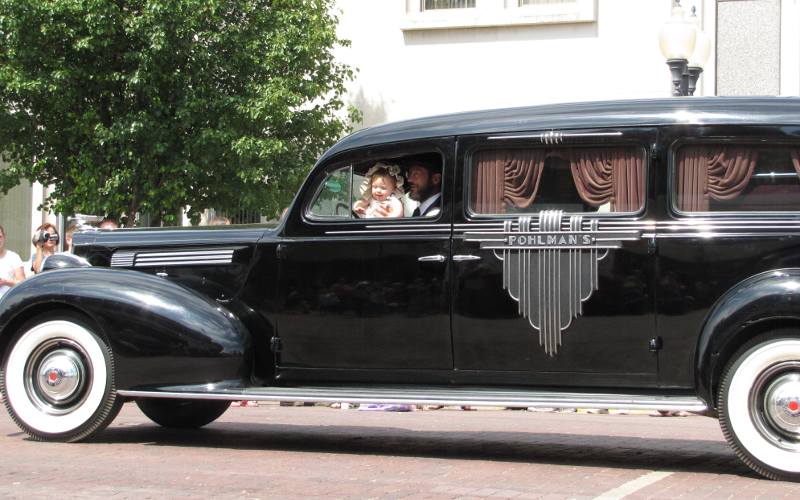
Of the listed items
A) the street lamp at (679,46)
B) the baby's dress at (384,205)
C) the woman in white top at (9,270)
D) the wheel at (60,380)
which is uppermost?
the street lamp at (679,46)

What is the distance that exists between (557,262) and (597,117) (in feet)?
3.07

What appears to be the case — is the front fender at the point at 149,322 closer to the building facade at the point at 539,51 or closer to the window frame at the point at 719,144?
the window frame at the point at 719,144

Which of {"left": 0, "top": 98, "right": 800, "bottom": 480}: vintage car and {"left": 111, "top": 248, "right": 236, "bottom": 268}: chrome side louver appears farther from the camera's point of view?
{"left": 111, "top": 248, "right": 236, "bottom": 268}: chrome side louver

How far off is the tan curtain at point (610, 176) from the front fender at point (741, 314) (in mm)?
834

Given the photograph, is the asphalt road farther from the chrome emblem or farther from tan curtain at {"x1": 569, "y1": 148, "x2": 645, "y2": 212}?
tan curtain at {"x1": 569, "y1": 148, "x2": 645, "y2": 212}

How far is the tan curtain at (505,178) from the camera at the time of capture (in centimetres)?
757

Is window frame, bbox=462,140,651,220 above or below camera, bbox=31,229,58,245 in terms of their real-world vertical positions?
above

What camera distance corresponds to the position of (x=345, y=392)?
7652 millimetres

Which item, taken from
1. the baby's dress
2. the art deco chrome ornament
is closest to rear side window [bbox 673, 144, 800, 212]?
the art deco chrome ornament

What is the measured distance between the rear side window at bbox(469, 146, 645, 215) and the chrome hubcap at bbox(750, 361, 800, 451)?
1260 mm

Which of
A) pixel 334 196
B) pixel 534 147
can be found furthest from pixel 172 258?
pixel 534 147

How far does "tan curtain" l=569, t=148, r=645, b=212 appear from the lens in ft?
24.0

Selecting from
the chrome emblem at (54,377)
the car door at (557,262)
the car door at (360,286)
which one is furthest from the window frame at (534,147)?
the chrome emblem at (54,377)

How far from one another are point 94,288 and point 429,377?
7.83ft
